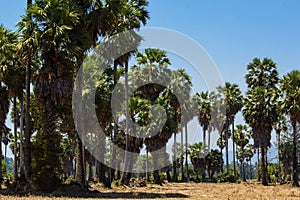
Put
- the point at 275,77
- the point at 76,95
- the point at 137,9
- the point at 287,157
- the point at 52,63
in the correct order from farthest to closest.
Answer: the point at 287,157, the point at 275,77, the point at 137,9, the point at 76,95, the point at 52,63

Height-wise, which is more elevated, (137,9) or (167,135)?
(137,9)

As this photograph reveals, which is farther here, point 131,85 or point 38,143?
point 131,85

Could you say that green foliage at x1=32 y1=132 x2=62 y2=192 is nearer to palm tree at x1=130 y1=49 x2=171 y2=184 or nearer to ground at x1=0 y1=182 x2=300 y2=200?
ground at x1=0 y1=182 x2=300 y2=200

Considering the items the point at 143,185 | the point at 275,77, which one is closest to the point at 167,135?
the point at 143,185

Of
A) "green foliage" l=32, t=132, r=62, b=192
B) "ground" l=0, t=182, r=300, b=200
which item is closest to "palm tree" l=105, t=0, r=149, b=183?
"ground" l=0, t=182, r=300, b=200

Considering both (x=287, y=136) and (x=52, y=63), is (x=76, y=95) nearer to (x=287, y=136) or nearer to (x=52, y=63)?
Answer: (x=52, y=63)

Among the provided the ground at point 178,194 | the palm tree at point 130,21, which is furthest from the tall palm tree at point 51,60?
the palm tree at point 130,21

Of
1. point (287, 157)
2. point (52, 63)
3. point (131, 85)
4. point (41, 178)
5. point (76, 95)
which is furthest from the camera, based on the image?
point (287, 157)

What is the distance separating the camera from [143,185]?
37.5 metres

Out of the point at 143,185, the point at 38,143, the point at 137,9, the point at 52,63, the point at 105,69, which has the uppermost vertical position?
the point at 137,9

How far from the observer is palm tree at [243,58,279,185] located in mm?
48625

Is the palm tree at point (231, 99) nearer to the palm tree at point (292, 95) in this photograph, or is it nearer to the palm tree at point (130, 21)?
the palm tree at point (292, 95)

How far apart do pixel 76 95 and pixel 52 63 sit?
2705mm

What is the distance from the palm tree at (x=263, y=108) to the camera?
4862 centimetres
